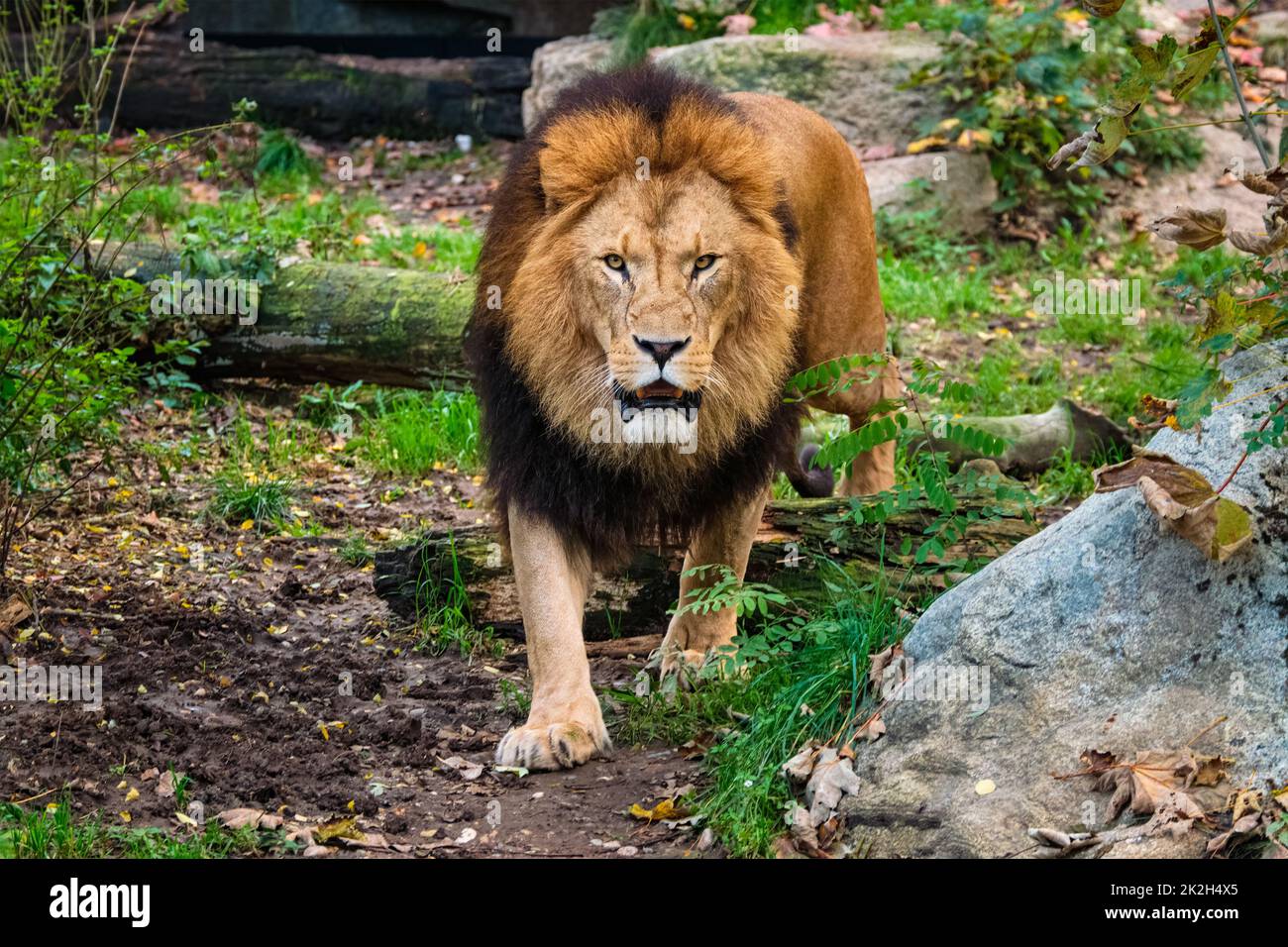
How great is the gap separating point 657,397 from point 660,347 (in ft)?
0.82

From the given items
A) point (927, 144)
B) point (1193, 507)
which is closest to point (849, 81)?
point (927, 144)

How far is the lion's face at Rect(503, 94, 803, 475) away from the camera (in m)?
4.36

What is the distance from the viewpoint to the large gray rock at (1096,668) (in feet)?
11.6

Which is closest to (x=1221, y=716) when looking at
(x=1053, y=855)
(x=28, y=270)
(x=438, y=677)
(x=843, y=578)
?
(x=1053, y=855)

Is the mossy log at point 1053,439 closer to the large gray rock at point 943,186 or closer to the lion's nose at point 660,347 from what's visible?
the lion's nose at point 660,347

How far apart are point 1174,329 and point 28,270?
6.07 meters

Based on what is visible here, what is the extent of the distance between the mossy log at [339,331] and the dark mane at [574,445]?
2.61m

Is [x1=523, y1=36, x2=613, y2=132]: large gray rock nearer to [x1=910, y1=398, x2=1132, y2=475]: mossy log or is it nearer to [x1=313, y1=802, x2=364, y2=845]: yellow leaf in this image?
[x1=910, y1=398, x2=1132, y2=475]: mossy log

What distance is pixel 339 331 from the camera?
300 inches

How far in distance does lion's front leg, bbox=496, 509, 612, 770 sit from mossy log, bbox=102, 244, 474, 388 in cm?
289

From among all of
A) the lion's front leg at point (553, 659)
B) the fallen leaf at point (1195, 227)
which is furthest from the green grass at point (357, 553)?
the fallen leaf at point (1195, 227)

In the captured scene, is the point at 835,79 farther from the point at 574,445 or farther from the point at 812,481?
the point at 574,445

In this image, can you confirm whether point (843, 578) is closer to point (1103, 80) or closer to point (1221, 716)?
point (1221, 716)

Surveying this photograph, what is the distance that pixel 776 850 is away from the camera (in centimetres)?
372
